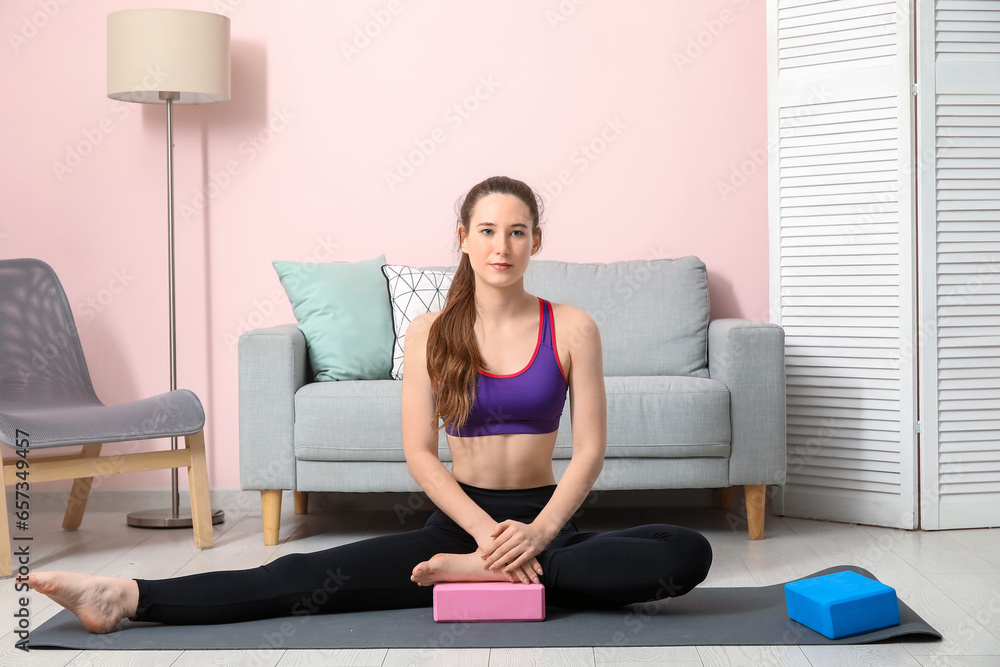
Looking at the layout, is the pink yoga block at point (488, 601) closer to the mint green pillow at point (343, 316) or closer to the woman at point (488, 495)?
the woman at point (488, 495)

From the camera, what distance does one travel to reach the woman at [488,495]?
174 centimetres

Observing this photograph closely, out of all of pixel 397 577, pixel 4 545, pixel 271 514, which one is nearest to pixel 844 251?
pixel 397 577

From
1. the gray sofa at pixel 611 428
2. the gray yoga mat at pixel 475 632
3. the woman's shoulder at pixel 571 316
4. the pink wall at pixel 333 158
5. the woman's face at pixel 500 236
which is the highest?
the pink wall at pixel 333 158

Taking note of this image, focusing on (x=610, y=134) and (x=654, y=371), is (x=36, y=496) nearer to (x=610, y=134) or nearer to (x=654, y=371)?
(x=654, y=371)

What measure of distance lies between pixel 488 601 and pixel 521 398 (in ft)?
1.30

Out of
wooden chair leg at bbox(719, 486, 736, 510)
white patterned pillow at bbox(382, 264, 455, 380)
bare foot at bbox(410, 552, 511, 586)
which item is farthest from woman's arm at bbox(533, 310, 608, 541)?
wooden chair leg at bbox(719, 486, 736, 510)

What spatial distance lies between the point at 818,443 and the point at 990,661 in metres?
1.31

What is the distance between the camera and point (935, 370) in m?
2.70

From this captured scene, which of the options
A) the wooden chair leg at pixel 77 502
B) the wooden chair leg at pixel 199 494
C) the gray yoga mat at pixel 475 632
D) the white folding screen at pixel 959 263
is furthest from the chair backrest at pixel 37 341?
the white folding screen at pixel 959 263

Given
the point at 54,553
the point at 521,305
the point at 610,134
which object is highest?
the point at 610,134

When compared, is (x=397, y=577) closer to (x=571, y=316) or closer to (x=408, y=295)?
(x=571, y=316)

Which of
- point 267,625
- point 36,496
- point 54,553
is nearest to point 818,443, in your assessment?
point 267,625

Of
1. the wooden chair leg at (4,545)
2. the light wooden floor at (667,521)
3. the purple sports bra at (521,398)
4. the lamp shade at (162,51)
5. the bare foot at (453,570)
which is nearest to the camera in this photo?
the light wooden floor at (667,521)

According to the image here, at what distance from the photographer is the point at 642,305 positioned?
2.97 m
